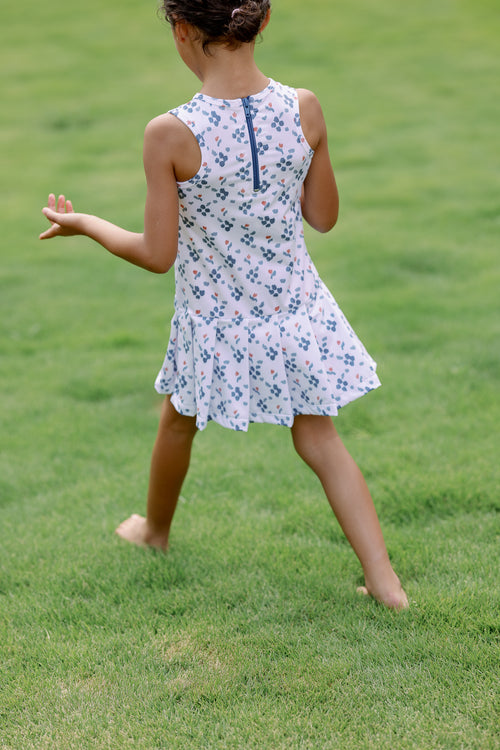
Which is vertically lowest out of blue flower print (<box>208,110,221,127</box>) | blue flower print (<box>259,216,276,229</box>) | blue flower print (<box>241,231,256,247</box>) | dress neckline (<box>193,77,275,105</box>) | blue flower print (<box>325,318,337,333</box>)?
blue flower print (<box>325,318,337,333</box>)

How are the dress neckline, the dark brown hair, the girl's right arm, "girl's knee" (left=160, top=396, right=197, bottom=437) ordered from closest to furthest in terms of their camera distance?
the dark brown hair, the dress neckline, the girl's right arm, "girl's knee" (left=160, top=396, right=197, bottom=437)

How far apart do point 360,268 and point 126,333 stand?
1.57m

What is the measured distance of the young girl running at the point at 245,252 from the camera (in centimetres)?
208

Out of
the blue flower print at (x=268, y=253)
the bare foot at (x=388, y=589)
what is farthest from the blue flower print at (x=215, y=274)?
the bare foot at (x=388, y=589)

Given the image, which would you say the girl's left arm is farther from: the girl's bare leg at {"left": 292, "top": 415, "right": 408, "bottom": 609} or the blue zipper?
the girl's bare leg at {"left": 292, "top": 415, "right": 408, "bottom": 609}

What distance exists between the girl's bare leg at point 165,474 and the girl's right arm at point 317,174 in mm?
687

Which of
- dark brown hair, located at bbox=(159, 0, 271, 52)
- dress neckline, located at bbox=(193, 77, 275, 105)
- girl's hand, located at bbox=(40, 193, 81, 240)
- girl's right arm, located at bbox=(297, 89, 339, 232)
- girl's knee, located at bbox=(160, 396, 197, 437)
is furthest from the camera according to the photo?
girl's knee, located at bbox=(160, 396, 197, 437)

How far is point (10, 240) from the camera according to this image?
616cm

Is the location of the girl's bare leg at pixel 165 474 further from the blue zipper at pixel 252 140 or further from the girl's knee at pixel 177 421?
the blue zipper at pixel 252 140

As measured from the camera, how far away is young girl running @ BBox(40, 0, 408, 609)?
208cm

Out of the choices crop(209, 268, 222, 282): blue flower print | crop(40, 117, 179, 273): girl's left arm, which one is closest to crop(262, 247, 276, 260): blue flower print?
crop(209, 268, 222, 282): blue flower print

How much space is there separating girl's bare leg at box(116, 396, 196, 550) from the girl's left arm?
0.52m

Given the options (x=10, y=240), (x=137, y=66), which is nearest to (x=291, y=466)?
(x=10, y=240)

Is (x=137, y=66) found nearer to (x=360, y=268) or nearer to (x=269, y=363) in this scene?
(x=360, y=268)
